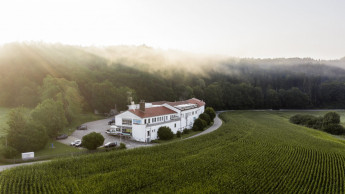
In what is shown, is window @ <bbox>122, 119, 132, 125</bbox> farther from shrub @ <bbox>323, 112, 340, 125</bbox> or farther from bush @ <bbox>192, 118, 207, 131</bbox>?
shrub @ <bbox>323, 112, 340, 125</bbox>

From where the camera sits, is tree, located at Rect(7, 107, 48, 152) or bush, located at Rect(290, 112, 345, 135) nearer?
tree, located at Rect(7, 107, 48, 152)

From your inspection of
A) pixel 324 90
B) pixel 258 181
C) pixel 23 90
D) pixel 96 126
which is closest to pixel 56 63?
pixel 23 90

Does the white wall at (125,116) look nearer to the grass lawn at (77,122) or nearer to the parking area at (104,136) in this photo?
the parking area at (104,136)

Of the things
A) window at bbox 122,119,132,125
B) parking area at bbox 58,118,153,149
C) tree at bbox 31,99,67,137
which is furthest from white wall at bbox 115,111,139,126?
tree at bbox 31,99,67,137

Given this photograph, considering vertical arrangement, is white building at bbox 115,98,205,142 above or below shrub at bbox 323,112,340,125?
above

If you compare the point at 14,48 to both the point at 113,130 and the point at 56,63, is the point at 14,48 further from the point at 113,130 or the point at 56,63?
the point at 113,130
